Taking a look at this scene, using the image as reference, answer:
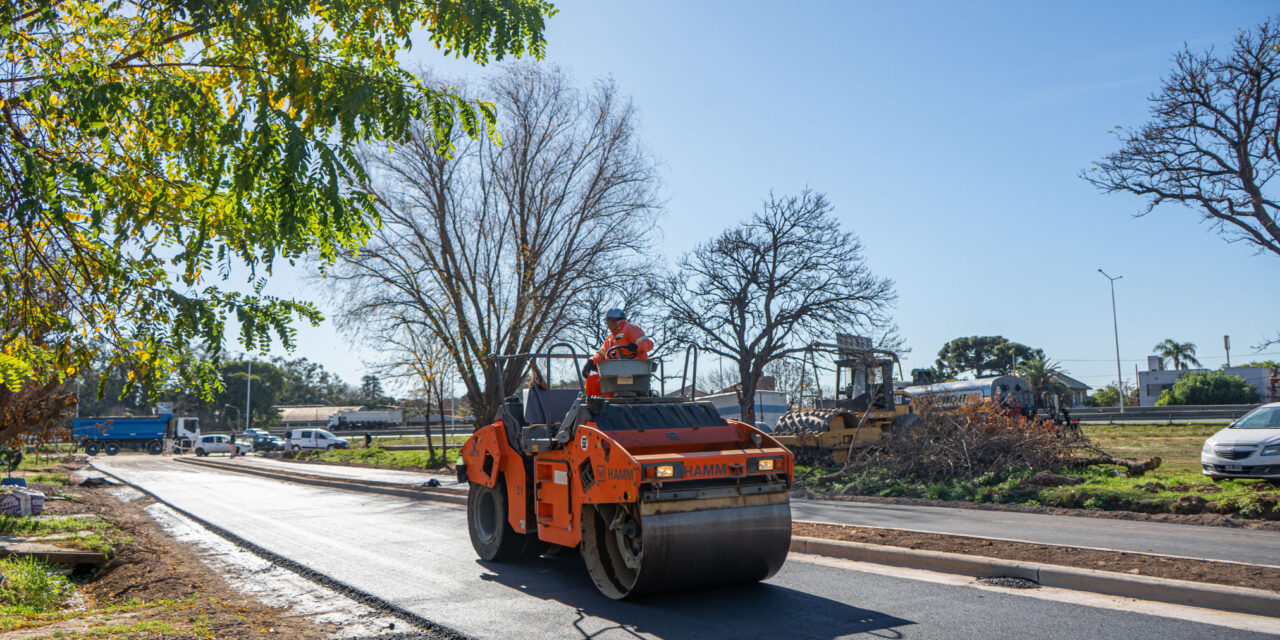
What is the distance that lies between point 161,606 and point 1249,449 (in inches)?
567

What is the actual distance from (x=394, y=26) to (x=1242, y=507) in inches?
447

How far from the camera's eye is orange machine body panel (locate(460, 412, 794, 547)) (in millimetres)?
6488

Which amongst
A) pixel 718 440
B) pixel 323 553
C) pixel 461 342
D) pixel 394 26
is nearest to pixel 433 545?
pixel 323 553

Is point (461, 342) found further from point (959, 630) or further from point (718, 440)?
point (959, 630)

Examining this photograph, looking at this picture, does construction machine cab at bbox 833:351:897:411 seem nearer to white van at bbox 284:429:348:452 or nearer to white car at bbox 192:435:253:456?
white van at bbox 284:429:348:452

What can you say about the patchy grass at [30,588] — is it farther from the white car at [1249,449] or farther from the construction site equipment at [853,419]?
the white car at [1249,449]

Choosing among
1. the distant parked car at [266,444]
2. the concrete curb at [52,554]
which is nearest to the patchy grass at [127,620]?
the concrete curb at [52,554]

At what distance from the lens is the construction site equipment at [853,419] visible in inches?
717

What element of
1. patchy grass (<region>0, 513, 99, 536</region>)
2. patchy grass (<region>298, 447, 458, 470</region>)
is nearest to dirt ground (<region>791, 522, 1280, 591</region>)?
patchy grass (<region>0, 513, 99, 536</region>)

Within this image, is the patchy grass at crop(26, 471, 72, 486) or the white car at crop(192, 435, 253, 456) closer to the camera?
the patchy grass at crop(26, 471, 72, 486)

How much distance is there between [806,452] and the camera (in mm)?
19047

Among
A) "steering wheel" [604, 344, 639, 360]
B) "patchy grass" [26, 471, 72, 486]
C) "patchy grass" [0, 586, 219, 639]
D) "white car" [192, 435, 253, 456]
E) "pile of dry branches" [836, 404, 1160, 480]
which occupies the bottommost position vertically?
"white car" [192, 435, 253, 456]

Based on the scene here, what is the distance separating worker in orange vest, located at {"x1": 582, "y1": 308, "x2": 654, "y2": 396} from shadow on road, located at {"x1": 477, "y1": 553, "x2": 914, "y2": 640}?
1.94m

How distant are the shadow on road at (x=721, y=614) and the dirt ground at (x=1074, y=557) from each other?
218 centimetres
